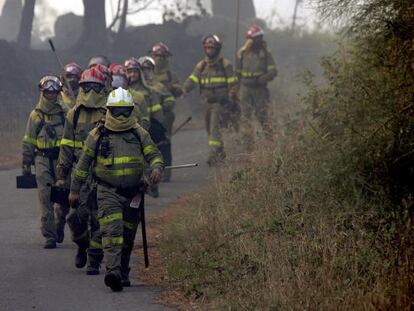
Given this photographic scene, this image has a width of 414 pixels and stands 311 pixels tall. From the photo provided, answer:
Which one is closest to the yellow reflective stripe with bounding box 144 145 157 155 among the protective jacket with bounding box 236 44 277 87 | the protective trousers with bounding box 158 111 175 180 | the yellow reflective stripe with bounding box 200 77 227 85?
the protective trousers with bounding box 158 111 175 180

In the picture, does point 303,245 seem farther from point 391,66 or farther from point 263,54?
point 263,54

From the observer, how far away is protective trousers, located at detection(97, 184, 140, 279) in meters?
10.8

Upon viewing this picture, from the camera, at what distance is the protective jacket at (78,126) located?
39.8 ft

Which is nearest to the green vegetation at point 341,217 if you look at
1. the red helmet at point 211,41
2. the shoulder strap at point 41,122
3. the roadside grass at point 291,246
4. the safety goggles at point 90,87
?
the roadside grass at point 291,246

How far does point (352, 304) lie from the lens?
28.3ft

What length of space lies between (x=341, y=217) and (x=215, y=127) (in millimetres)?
9815

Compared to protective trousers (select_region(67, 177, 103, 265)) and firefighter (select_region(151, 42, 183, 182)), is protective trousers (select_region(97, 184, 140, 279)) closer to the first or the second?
protective trousers (select_region(67, 177, 103, 265))

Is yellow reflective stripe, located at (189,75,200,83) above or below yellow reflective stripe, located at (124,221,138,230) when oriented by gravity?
above

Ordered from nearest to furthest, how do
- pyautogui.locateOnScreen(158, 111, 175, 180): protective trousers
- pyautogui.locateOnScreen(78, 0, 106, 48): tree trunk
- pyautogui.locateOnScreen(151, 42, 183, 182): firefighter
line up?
pyautogui.locateOnScreen(158, 111, 175, 180): protective trousers → pyautogui.locateOnScreen(151, 42, 183, 182): firefighter → pyautogui.locateOnScreen(78, 0, 106, 48): tree trunk

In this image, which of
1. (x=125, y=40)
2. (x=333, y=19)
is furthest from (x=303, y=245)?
(x=125, y=40)

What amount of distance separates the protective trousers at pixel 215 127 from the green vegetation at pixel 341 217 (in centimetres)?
706

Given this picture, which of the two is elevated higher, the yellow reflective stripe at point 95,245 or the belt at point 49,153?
the belt at point 49,153

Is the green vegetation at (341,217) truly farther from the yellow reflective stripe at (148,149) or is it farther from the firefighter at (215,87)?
the firefighter at (215,87)

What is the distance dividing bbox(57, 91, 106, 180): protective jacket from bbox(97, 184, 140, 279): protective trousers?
119cm
